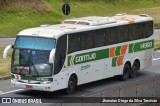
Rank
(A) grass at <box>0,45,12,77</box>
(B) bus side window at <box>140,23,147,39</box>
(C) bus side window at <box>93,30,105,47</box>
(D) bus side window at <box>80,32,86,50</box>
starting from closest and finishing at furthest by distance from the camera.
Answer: (D) bus side window at <box>80,32,86,50</box>, (C) bus side window at <box>93,30,105,47</box>, (A) grass at <box>0,45,12,77</box>, (B) bus side window at <box>140,23,147,39</box>

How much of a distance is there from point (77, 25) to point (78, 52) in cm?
167

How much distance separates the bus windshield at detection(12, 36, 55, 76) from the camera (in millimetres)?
21922

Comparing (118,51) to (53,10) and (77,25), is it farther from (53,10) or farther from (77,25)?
(53,10)

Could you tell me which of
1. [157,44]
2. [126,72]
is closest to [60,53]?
[126,72]

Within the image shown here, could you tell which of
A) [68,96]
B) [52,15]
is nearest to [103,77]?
[68,96]

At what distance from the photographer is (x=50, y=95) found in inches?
915

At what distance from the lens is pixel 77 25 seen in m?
24.6

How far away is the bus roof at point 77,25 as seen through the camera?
886 inches

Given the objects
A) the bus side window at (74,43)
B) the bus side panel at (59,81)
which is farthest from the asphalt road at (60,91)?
the bus side window at (74,43)

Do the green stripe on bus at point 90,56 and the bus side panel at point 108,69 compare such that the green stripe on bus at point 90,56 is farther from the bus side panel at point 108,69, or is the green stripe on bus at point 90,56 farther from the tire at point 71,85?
the tire at point 71,85

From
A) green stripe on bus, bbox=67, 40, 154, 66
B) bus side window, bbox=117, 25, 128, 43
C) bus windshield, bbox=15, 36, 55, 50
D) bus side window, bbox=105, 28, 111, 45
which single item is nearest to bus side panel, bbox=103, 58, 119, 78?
green stripe on bus, bbox=67, 40, 154, 66

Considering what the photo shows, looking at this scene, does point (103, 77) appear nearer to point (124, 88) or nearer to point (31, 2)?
point (124, 88)

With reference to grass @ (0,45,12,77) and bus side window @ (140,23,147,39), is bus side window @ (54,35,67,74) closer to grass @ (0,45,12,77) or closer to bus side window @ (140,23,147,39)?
grass @ (0,45,12,77)

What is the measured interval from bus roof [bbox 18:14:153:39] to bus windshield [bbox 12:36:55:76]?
0.90 feet
